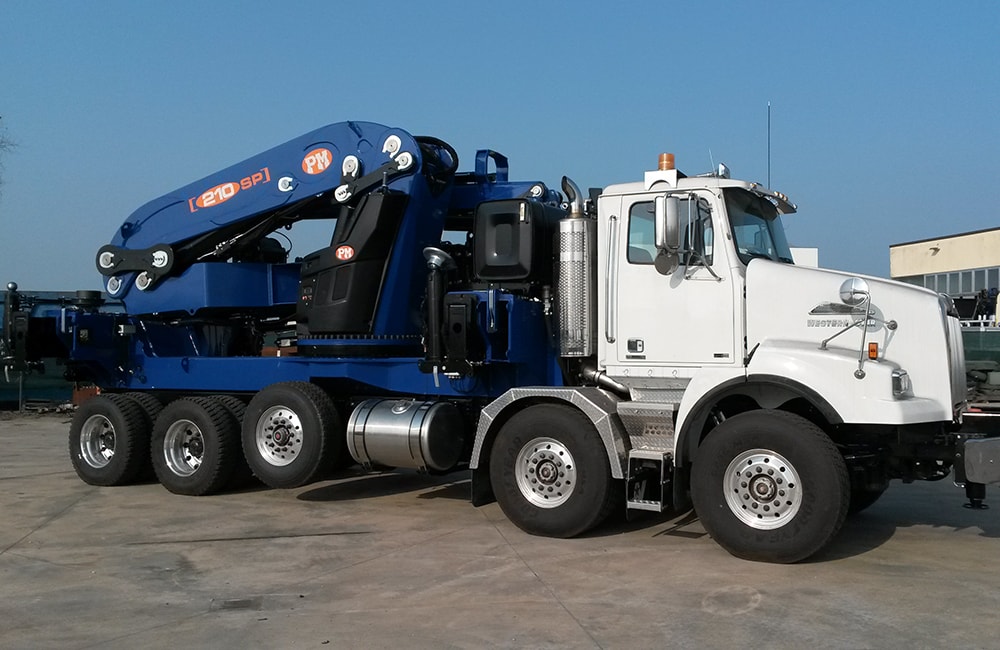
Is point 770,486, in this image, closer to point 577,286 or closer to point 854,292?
point 854,292

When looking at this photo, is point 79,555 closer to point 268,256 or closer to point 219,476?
point 219,476

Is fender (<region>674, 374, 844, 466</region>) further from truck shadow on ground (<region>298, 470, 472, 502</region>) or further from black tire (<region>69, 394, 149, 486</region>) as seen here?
black tire (<region>69, 394, 149, 486</region>)

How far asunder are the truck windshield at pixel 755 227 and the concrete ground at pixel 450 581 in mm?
2481

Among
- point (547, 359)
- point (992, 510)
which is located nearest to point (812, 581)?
point (547, 359)

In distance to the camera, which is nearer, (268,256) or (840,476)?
(840,476)

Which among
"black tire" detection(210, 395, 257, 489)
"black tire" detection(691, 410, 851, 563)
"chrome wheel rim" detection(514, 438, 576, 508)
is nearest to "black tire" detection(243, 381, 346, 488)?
"black tire" detection(210, 395, 257, 489)

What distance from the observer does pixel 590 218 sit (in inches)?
319

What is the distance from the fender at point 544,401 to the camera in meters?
7.34

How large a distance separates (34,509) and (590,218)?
6.39 meters

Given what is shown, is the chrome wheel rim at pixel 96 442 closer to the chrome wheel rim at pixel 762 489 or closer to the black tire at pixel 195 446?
the black tire at pixel 195 446

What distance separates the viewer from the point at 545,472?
25.2 ft

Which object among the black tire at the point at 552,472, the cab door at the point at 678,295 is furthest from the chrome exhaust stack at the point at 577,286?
the black tire at the point at 552,472

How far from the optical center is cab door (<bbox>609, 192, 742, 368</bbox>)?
23.9 feet

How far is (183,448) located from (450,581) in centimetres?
491
